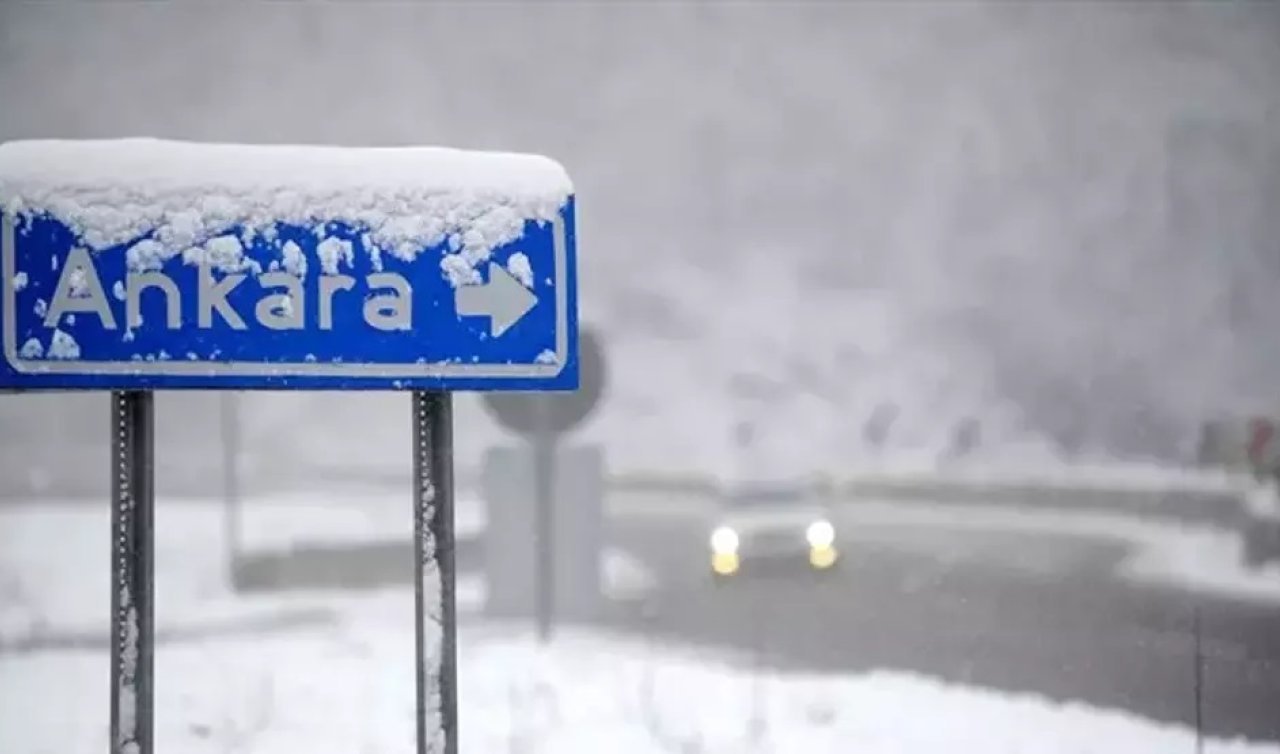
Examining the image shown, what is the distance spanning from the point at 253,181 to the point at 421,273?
312 mm

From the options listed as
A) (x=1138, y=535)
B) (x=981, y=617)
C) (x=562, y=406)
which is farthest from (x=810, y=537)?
(x=1138, y=535)

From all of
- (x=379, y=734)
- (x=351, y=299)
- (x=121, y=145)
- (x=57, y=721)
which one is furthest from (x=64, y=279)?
(x=57, y=721)

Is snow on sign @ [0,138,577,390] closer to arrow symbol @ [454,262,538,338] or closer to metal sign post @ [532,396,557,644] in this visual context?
arrow symbol @ [454,262,538,338]

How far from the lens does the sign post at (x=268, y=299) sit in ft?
6.17

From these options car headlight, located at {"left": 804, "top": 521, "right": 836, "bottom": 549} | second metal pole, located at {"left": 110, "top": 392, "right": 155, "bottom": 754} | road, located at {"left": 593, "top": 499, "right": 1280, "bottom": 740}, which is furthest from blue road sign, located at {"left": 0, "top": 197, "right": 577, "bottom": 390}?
car headlight, located at {"left": 804, "top": 521, "right": 836, "bottom": 549}

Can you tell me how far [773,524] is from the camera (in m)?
9.46

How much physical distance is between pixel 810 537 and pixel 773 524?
0.59m

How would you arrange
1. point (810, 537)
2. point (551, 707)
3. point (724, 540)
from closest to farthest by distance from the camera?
point (551, 707) < point (810, 537) < point (724, 540)

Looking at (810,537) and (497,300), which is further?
(810,537)

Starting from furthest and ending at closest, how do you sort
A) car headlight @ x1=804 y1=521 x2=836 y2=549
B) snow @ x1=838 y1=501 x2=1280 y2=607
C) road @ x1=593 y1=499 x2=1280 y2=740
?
1. car headlight @ x1=804 y1=521 x2=836 y2=549
2. snow @ x1=838 y1=501 x2=1280 y2=607
3. road @ x1=593 y1=499 x2=1280 y2=740

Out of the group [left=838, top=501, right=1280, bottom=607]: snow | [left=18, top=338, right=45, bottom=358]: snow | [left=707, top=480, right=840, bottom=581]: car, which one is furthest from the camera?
[left=838, top=501, right=1280, bottom=607]: snow

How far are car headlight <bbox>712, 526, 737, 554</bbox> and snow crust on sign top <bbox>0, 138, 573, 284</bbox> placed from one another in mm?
8019

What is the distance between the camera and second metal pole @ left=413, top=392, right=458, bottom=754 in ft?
6.26

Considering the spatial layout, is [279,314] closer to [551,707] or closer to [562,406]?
[551,707]
